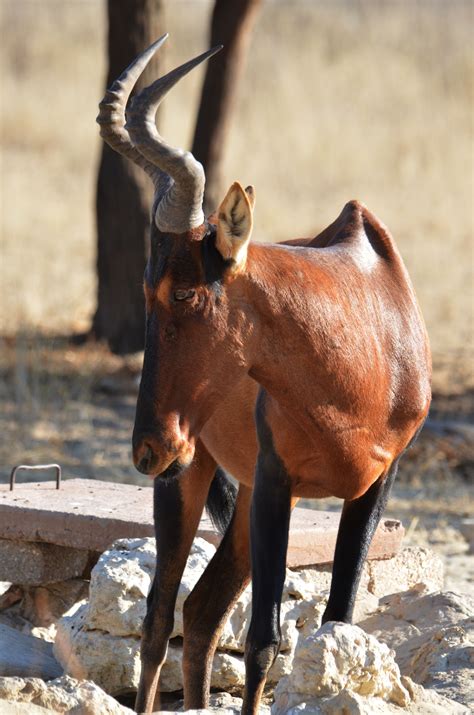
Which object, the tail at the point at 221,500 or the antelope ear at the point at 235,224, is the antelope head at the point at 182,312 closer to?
the antelope ear at the point at 235,224

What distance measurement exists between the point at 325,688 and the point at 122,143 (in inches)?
63.2

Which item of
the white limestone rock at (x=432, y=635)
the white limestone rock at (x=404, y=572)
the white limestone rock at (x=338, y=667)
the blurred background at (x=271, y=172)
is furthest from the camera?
the blurred background at (x=271, y=172)

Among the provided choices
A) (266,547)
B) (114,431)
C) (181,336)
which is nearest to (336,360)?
(181,336)

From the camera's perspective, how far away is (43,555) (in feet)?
17.8

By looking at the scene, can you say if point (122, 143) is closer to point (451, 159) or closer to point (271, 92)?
point (451, 159)

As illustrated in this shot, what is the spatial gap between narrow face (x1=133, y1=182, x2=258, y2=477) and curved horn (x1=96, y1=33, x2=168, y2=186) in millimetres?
317

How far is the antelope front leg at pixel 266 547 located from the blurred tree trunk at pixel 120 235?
7.10 metres

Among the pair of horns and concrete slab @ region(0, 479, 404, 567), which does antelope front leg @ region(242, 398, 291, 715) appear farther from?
concrete slab @ region(0, 479, 404, 567)

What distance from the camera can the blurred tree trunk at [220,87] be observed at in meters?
11.1

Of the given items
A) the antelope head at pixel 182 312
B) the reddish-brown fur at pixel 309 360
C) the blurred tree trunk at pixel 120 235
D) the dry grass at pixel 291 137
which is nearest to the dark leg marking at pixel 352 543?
the reddish-brown fur at pixel 309 360

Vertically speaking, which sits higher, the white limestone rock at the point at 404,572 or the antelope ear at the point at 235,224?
the antelope ear at the point at 235,224

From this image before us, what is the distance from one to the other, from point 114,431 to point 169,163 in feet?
20.6

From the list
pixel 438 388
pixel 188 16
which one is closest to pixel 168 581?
pixel 438 388

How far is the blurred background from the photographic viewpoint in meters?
9.63
